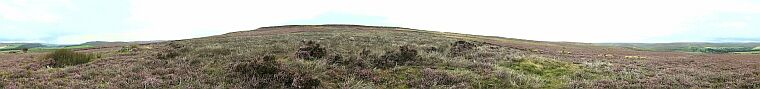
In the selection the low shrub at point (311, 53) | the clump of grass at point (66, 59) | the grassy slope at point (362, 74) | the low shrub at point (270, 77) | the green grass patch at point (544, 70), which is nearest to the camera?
the low shrub at point (270, 77)

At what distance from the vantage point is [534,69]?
89.6 feet

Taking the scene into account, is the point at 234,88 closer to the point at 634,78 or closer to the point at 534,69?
the point at 534,69

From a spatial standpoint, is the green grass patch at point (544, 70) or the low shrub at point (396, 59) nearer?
the green grass patch at point (544, 70)

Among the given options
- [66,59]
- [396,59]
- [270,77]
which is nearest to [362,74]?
[270,77]

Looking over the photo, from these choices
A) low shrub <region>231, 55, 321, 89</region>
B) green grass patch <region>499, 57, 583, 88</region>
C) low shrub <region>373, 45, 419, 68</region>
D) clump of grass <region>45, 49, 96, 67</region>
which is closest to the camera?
low shrub <region>231, 55, 321, 89</region>

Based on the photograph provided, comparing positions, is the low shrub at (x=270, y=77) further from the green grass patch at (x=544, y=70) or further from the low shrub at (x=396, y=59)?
the green grass patch at (x=544, y=70)

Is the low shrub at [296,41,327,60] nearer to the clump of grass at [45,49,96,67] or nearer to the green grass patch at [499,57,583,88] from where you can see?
the green grass patch at [499,57,583,88]

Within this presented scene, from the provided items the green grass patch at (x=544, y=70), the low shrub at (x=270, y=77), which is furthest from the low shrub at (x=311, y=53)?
the green grass patch at (x=544, y=70)

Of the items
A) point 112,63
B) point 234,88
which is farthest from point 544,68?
point 112,63

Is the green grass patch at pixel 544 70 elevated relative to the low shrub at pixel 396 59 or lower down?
lower down

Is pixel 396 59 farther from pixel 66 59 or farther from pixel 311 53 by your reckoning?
pixel 66 59

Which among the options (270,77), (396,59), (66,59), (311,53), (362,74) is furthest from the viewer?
(66,59)

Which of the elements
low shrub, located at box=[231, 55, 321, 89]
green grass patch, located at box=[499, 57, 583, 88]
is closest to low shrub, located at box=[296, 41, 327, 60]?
low shrub, located at box=[231, 55, 321, 89]

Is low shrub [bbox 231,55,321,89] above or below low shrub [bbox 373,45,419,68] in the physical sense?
below
